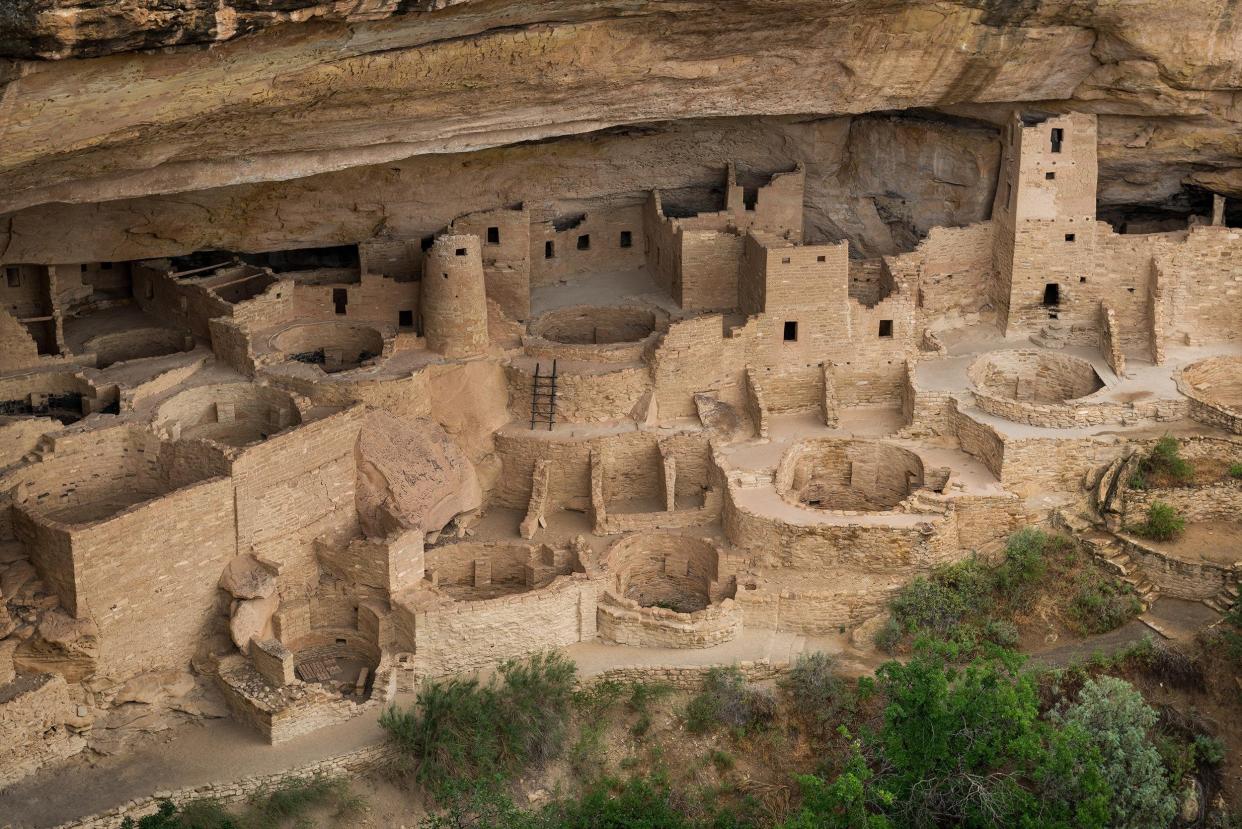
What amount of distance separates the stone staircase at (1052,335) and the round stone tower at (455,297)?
23.2 ft

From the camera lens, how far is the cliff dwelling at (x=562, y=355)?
16.9 m

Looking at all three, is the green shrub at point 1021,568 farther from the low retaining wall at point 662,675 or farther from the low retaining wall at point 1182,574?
the low retaining wall at point 662,675

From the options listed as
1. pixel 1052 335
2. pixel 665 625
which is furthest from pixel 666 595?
pixel 1052 335

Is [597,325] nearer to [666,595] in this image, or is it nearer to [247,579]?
[666,595]

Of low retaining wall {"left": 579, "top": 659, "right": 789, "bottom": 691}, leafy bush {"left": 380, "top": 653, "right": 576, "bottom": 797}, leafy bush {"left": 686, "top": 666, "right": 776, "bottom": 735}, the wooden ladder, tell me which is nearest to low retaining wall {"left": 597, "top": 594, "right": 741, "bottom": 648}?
low retaining wall {"left": 579, "top": 659, "right": 789, "bottom": 691}

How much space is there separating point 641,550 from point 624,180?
558 centimetres

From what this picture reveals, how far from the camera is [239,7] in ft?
44.1

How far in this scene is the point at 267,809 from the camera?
54.0 ft

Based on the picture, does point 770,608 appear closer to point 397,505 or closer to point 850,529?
point 850,529

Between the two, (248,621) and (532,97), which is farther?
(532,97)

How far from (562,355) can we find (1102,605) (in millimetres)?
6767

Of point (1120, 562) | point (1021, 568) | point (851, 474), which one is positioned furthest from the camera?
point (851, 474)

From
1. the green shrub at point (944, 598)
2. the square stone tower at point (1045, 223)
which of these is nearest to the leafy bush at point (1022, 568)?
the green shrub at point (944, 598)

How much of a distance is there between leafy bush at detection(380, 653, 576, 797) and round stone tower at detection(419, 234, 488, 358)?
4297 millimetres
